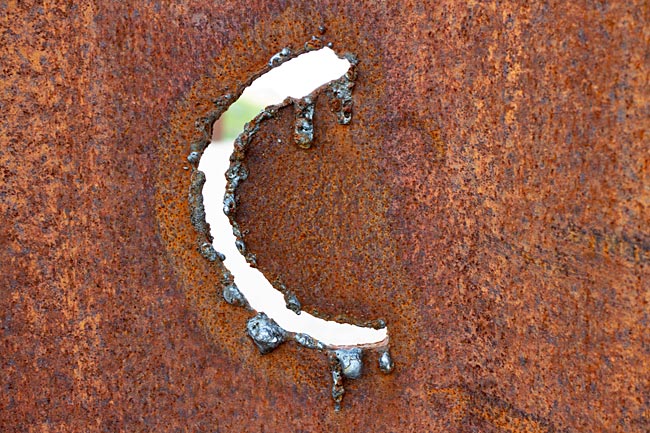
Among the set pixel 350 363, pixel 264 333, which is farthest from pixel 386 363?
pixel 264 333

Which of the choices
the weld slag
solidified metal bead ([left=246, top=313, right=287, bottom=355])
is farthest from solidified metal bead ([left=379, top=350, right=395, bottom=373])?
solidified metal bead ([left=246, top=313, right=287, bottom=355])

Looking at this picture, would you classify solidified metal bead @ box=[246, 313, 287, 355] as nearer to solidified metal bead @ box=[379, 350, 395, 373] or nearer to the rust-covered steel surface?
the rust-covered steel surface

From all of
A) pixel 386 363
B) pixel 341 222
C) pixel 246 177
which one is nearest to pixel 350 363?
pixel 386 363

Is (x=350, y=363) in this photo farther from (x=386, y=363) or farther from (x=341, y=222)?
(x=341, y=222)

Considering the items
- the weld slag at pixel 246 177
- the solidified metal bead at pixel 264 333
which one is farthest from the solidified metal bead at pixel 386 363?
the solidified metal bead at pixel 264 333

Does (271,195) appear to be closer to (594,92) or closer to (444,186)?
(444,186)

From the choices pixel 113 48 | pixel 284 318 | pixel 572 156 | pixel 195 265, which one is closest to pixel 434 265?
pixel 572 156

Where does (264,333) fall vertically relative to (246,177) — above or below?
below

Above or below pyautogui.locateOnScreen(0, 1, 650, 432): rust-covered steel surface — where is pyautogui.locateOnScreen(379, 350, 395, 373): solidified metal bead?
below

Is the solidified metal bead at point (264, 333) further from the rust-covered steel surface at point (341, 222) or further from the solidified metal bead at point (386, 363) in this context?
the solidified metal bead at point (386, 363)
